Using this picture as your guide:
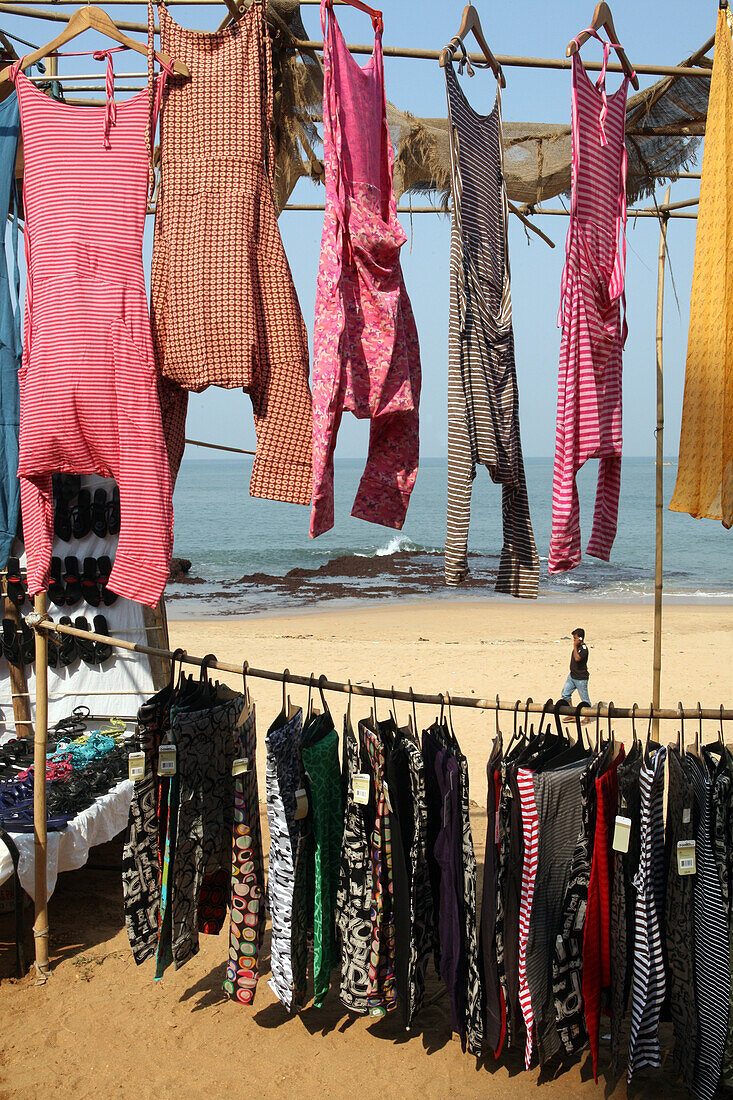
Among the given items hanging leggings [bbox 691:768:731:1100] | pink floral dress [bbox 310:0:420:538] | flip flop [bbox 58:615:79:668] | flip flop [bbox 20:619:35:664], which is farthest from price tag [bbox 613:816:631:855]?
flip flop [bbox 20:619:35:664]

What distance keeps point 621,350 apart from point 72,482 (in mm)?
3492

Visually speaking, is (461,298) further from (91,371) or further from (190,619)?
(190,619)

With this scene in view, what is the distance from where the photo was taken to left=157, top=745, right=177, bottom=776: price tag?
9.43 feet

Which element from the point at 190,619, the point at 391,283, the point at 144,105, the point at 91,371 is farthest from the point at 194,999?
the point at 190,619

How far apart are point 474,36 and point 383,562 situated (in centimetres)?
2478

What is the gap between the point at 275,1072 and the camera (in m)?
3.10

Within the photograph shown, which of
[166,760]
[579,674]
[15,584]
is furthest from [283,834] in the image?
[579,674]

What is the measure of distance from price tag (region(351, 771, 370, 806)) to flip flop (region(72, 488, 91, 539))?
9.83 ft

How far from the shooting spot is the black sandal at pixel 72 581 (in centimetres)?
523

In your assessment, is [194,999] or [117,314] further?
[194,999]

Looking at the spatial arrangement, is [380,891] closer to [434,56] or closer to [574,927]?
[574,927]

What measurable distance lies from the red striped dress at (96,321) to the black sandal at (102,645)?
2574 mm

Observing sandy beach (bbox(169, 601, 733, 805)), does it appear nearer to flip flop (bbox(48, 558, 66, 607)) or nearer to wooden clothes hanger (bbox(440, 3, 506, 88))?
flip flop (bbox(48, 558, 66, 607))

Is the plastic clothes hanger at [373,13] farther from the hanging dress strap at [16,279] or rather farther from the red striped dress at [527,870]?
the red striped dress at [527,870]
